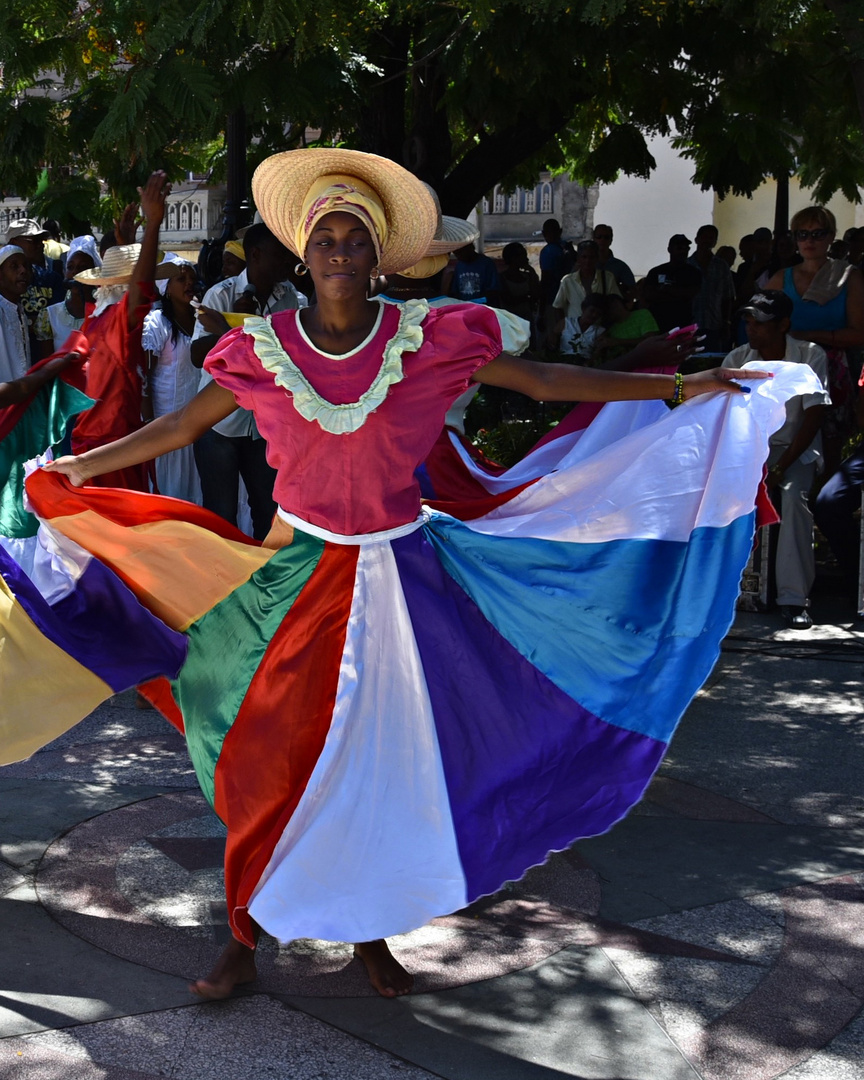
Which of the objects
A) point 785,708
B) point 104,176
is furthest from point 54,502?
point 104,176

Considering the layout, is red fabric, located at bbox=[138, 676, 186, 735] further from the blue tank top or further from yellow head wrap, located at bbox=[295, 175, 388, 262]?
the blue tank top

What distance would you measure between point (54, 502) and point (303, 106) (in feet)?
13.0

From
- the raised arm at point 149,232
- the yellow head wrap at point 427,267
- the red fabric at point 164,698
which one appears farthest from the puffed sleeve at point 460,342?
the raised arm at point 149,232

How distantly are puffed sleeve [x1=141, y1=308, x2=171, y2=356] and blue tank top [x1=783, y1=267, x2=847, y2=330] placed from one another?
4.20m

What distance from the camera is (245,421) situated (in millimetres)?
7035

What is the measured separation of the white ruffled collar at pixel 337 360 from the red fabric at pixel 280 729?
374 mm

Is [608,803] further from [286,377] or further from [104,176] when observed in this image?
[104,176]

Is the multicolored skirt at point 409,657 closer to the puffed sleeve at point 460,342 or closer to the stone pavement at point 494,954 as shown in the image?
the stone pavement at point 494,954

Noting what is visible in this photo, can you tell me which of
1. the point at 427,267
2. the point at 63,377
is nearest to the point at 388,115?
the point at 427,267

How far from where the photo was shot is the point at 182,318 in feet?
24.1

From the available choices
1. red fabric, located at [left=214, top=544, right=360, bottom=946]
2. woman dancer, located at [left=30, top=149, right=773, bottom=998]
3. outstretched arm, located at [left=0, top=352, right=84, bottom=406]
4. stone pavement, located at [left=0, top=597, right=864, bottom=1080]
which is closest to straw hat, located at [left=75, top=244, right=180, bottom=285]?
outstretched arm, located at [left=0, top=352, right=84, bottom=406]

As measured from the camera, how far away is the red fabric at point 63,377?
5996mm

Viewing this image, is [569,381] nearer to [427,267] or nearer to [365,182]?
[365,182]

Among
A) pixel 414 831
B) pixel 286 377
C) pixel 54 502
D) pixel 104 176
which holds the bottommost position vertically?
pixel 414 831
